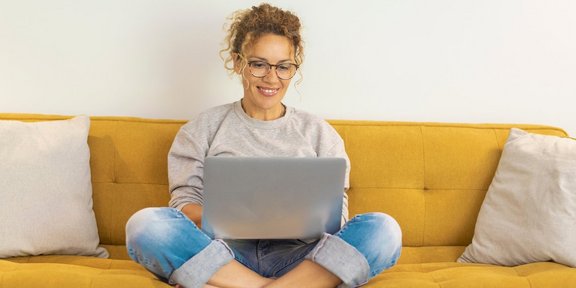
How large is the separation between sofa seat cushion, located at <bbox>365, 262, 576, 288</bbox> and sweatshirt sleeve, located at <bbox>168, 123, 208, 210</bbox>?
59 cm

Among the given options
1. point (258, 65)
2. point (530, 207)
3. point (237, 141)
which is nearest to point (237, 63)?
point (258, 65)

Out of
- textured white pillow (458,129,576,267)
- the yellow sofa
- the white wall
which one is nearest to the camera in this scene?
textured white pillow (458,129,576,267)

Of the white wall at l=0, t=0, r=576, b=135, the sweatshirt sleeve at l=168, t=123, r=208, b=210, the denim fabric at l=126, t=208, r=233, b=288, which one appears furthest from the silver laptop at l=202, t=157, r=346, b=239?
the white wall at l=0, t=0, r=576, b=135

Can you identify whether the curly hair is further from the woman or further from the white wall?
the white wall

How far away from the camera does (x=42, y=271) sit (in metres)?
1.80

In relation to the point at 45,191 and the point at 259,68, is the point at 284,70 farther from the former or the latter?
the point at 45,191

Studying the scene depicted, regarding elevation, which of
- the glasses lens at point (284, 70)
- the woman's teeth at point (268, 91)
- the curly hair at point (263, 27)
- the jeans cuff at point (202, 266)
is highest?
the curly hair at point (263, 27)

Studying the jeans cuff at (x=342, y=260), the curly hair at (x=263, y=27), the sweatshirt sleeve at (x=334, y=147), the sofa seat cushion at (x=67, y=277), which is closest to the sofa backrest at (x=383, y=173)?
the sweatshirt sleeve at (x=334, y=147)

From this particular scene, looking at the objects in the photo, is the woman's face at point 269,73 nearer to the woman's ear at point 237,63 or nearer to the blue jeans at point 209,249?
the woman's ear at point 237,63

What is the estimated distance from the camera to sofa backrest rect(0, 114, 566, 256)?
2387 mm

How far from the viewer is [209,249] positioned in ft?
5.85

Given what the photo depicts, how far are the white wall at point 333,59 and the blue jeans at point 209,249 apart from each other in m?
0.89

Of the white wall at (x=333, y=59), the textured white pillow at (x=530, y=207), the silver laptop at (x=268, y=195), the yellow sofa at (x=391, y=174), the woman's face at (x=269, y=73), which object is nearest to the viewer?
the silver laptop at (x=268, y=195)

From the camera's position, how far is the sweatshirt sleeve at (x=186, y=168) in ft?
7.11
